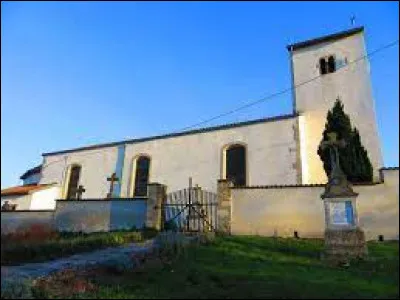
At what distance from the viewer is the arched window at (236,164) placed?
930 inches

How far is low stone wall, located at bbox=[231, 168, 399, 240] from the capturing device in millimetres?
15305

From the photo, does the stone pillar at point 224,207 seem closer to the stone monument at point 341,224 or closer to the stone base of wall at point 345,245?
the stone monument at point 341,224

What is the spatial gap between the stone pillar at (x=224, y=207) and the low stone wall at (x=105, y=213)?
11.4 feet

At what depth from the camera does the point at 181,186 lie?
25.0 meters

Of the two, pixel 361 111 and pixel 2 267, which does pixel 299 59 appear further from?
pixel 2 267

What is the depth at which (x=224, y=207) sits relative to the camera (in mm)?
16719

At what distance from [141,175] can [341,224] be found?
17.5 metres

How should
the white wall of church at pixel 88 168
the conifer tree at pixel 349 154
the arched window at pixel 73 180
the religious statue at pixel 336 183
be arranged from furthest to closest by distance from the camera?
the arched window at pixel 73 180, the white wall of church at pixel 88 168, the conifer tree at pixel 349 154, the religious statue at pixel 336 183

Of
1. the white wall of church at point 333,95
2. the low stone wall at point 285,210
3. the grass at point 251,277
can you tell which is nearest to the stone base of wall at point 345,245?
the grass at point 251,277

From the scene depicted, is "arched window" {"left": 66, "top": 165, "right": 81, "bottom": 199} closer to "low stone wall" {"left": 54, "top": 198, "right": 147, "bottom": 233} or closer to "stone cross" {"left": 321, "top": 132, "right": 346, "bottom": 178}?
"low stone wall" {"left": 54, "top": 198, "right": 147, "bottom": 233}

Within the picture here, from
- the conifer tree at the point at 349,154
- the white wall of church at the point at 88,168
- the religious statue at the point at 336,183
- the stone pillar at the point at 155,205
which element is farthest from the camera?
the white wall of church at the point at 88,168

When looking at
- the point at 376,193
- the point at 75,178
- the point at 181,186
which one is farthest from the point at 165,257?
the point at 75,178

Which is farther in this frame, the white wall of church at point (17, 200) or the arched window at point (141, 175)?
the arched window at point (141, 175)

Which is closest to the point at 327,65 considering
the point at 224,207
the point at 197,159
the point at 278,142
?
the point at 278,142
